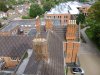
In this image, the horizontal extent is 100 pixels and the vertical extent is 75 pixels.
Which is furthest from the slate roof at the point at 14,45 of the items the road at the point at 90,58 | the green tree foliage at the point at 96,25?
the green tree foliage at the point at 96,25

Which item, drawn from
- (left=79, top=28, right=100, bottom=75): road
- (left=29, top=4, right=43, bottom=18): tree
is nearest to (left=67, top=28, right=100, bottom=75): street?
(left=79, top=28, right=100, bottom=75): road

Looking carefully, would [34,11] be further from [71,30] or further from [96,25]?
[71,30]

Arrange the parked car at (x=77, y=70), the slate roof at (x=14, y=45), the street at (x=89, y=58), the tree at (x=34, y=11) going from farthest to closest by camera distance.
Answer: the tree at (x=34, y=11), the street at (x=89, y=58), the parked car at (x=77, y=70), the slate roof at (x=14, y=45)

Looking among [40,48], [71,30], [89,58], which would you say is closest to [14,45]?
[71,30]

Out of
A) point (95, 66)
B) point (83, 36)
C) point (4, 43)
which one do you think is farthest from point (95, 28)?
point (4, 43)

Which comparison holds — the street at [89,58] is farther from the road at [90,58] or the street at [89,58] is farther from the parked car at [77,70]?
the parked car at [77,70]

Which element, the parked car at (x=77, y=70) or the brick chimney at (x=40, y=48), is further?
the parked car at (x=77, y=70)
